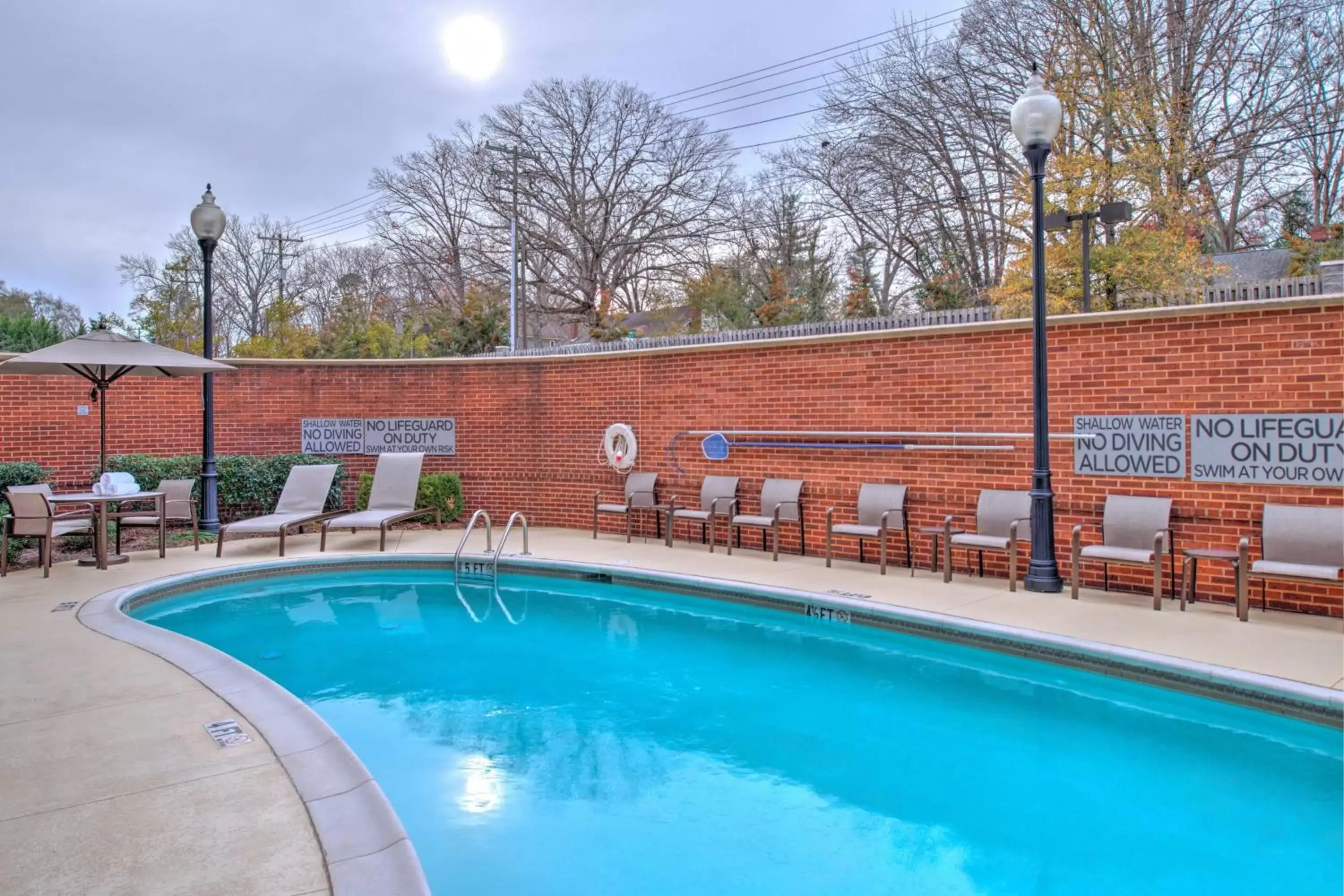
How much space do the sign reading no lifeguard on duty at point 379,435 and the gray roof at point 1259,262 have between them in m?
15.4

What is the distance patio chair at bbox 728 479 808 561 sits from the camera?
852 cm

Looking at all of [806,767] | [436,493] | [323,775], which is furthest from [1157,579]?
[436,493]

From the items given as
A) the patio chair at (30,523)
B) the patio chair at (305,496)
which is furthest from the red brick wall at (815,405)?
the patio chair at (30,523)

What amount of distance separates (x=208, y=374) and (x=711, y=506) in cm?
603

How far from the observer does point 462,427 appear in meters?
11.4

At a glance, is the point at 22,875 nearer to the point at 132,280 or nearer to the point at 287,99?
the point at 287,99

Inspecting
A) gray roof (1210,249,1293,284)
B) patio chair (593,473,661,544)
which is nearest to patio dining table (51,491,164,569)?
patio chair (593,473,661,544)

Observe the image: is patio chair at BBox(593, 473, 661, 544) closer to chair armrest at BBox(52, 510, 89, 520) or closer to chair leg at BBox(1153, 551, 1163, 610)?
chair leg at BBox(1153, 551, 1163, 610)

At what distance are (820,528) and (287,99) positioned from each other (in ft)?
60.9

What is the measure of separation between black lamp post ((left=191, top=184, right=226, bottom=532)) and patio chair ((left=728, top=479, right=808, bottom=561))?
6183mm

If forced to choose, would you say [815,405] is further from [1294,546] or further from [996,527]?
[1294,546]

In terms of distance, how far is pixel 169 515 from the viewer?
30.4 feet

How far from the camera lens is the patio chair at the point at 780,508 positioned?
8523mm

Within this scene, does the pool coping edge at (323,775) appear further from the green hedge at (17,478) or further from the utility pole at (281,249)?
the utility pole at (281,249)
